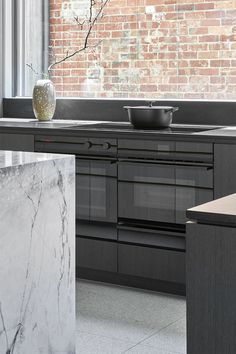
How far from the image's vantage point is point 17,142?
16.0 ft

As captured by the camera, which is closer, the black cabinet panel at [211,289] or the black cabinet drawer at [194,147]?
the black cabinet panel at [211,289]

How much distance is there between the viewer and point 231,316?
1673 mm

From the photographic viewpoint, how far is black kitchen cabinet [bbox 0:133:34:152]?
4840mm

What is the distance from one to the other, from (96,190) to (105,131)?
0.39m

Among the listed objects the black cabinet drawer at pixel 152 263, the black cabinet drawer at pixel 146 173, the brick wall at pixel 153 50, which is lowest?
the black cabinet drawer at pixel 152 263

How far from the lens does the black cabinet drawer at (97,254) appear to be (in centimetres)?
458

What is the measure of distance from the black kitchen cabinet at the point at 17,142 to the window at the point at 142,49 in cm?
90

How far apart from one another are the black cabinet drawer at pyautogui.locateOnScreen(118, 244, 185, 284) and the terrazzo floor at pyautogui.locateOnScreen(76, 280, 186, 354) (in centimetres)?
12

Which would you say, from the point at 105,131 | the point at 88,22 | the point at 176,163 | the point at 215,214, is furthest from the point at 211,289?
the point at 88,22

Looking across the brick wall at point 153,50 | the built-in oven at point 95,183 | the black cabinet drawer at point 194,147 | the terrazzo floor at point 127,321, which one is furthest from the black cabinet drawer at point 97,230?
the brick wall at point 153,50

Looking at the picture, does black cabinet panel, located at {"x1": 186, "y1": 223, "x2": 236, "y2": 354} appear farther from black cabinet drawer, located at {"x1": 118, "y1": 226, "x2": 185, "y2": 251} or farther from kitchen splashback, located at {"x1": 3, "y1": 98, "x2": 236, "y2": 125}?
kitchen splashback, located at {"x1": 3, "y1": 98, "x2": 236, "y2": 125}

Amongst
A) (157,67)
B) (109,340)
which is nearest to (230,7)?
(157,67)

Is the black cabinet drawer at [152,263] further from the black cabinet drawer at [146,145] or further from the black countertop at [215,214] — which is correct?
the black countertop at [215,214]

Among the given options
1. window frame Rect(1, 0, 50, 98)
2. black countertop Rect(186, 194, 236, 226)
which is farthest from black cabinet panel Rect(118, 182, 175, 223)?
black countertop Rect(186, 194, 236, 226)
